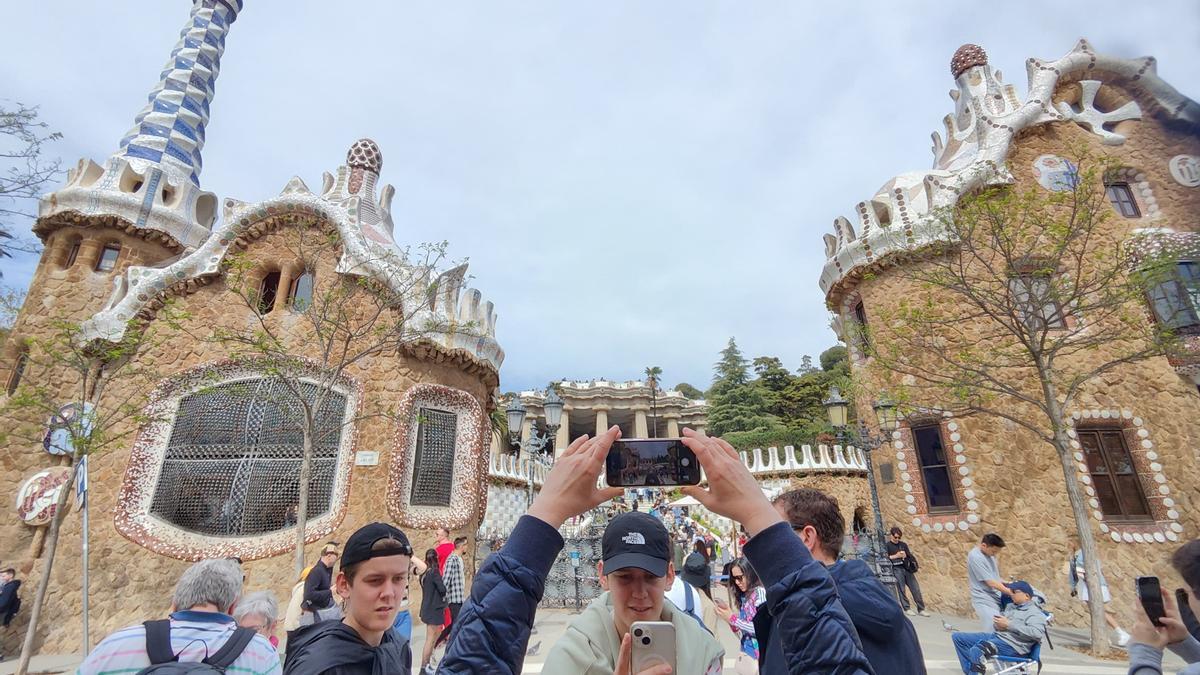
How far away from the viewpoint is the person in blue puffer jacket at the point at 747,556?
1.00 metres

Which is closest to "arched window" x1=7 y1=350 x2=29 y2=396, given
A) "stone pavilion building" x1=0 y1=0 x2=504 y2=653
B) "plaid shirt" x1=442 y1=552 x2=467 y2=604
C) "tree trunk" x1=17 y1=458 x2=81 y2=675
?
"stone pavilion building" x1=0 y1=0 x2=504 y2=653

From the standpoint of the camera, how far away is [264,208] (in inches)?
427

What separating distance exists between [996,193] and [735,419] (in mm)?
25898

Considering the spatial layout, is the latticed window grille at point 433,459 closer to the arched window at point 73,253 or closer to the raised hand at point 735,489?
the arched window at point 73,253

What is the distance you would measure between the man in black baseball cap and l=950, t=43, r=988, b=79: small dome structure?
16807mm

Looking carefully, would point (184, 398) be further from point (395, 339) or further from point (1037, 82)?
point (1037, 82)

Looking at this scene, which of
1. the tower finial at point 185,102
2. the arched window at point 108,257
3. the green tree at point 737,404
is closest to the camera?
the arched window at point 108,257

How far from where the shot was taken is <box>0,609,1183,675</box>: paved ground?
6422 mm

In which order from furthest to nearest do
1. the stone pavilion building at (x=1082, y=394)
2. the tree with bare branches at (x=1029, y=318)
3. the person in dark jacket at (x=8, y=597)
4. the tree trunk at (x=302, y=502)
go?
1. the stone pavilion building at (x=1082, y=394)
2. the tree with bare branches at (x=1029, y=318)
3. the person in dark jacket at (x=8, y=597)
4. the tree trunk at (x=302, y=502)

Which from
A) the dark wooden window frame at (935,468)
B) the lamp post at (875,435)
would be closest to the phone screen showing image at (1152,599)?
the lamp post at (875,435)

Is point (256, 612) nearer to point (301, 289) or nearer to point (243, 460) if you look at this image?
point (243, 460)

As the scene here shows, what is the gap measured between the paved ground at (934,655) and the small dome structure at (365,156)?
9.84 meters

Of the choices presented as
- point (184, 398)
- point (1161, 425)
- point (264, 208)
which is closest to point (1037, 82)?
point (1161, 425)

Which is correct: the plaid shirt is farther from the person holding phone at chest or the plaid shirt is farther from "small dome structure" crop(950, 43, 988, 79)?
"small dome structure" crop(950, 43, 988, 79)
